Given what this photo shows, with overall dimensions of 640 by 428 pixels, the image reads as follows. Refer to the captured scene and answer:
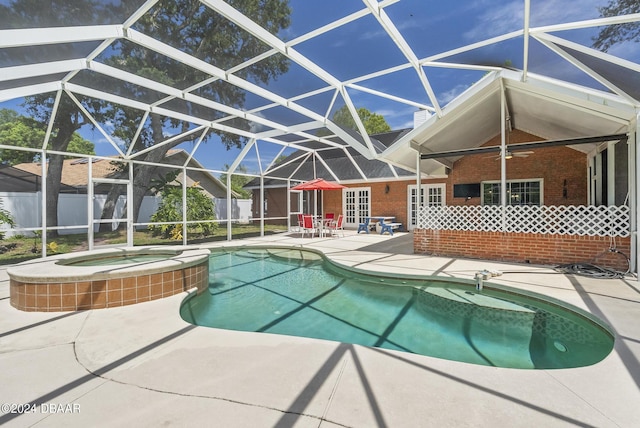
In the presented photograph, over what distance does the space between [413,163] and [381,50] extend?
Result: 23.3ft

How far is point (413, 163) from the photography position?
40.4ft

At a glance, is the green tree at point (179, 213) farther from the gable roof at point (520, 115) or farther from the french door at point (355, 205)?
the gable roof at point (520, 115)

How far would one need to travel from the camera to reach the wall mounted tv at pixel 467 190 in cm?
1316

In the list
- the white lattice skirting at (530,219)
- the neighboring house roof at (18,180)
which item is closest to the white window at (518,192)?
Answer: the white lattice skirting at (530,219)

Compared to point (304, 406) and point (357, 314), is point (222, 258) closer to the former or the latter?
point (357, 314)

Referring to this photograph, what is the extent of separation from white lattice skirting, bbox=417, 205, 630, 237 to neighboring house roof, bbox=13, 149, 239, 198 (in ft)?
30.3

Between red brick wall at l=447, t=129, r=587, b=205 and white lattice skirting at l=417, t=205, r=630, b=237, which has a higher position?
red brick wall at l=447, t=129, r=587, b=205

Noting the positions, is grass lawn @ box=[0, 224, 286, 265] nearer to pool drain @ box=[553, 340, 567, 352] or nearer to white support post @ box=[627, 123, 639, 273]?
pool drain @ box=[553, 340, 567, 352]

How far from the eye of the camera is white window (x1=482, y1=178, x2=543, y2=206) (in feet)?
39.3

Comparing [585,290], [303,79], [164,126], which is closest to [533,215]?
[585,290]

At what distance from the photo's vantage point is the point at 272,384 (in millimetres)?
2350

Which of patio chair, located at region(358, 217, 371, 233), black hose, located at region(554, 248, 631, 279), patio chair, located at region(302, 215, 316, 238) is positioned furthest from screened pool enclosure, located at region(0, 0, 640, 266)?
patio chair, located at region(358, 217, 371, 233)

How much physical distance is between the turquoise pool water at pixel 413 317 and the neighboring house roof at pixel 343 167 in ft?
30.0

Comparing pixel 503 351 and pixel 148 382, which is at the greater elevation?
pixel 148 382
